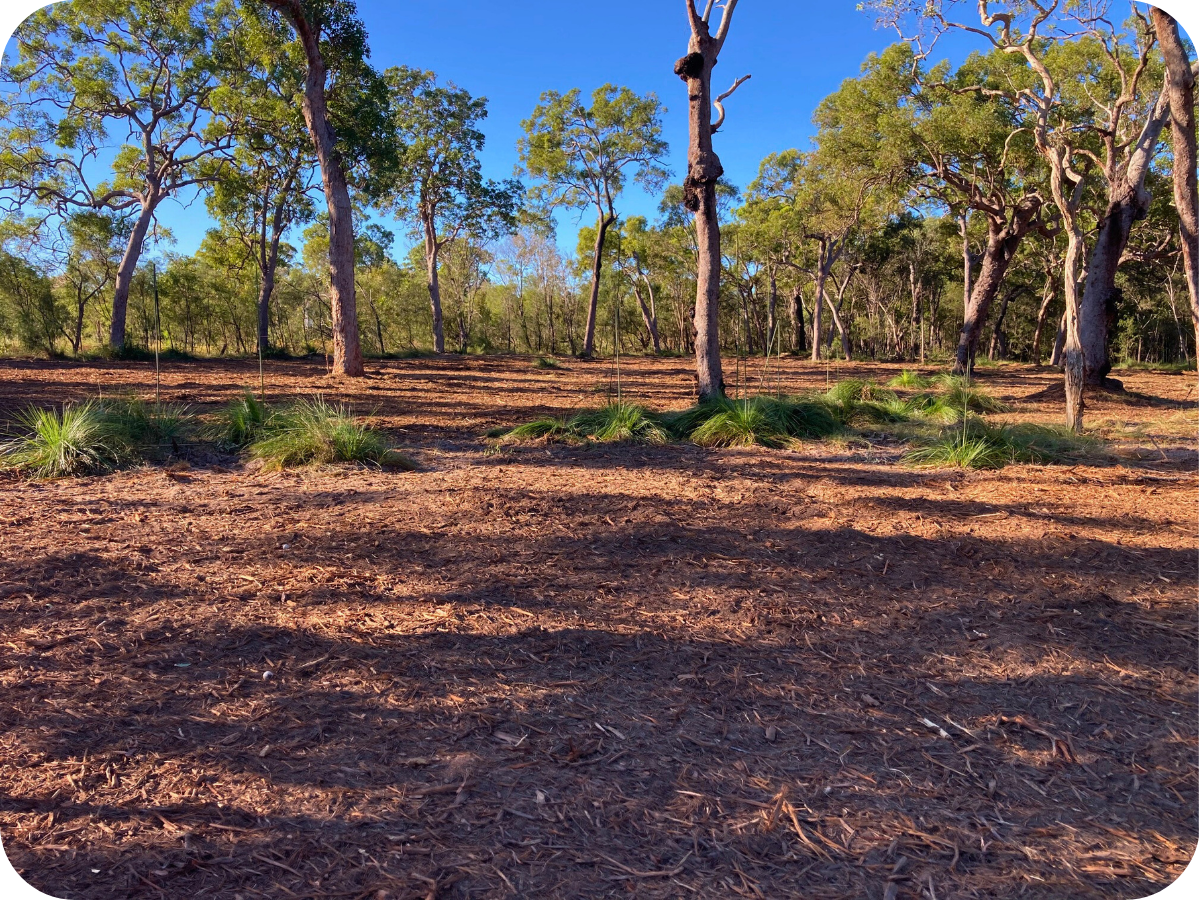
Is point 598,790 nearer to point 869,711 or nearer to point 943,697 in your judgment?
point 869,711

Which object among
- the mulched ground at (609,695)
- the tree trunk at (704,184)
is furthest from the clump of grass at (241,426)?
the tree trunk at (704,184)

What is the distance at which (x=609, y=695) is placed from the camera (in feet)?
7.98

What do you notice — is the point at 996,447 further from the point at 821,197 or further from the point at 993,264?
the point at 821,197

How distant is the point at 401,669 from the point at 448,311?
38.3 metres

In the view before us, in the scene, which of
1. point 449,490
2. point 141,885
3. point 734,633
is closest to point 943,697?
point 734,633

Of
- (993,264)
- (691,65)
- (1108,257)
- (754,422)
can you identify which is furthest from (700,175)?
(993,264)

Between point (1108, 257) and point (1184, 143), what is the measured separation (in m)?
8.81

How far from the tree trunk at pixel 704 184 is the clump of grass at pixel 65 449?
241 inches

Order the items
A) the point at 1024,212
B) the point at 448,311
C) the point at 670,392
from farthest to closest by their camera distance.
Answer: the point at 448,311 → the point at 1024,212 → the point at 670,392

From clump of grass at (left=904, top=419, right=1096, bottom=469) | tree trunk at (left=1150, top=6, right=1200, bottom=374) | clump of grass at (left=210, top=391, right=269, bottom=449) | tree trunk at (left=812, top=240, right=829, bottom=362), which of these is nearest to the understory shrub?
clump of grass at (left=210, top=391, right=269, bottom=449)

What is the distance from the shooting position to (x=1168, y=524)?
109 inches

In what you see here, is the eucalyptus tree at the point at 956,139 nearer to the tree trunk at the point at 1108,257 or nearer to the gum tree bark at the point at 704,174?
the tree trunk at the point at 1108,257

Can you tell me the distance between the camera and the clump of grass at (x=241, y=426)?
245 inches

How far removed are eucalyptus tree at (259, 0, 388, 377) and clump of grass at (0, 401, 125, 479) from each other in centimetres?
647
